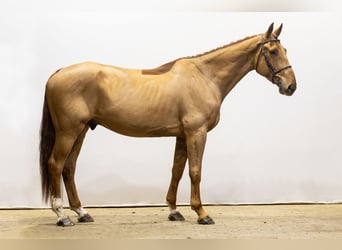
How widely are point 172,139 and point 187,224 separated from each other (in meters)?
1.26

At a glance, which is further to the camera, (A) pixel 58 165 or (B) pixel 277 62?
(B) pixel 277 62

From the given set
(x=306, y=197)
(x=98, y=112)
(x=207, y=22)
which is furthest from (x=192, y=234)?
(x=207, y=22)

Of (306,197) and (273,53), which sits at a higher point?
(273,53)

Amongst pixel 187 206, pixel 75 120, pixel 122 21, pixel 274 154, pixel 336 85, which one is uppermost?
pixel 122 21

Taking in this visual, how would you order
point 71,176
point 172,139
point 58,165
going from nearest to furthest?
point 58,165 → point 71,176 → point 172,139

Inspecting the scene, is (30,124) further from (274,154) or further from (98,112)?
(274,154)

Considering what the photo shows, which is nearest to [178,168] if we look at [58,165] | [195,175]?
[195,175]

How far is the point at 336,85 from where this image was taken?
5082mm

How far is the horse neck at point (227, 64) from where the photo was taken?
4.09 m

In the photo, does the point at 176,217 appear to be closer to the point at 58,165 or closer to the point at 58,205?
the point at 58,205

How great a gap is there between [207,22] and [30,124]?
209 cm

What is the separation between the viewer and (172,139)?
5.06 meters

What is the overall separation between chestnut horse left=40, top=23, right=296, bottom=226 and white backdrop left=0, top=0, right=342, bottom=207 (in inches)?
35.9

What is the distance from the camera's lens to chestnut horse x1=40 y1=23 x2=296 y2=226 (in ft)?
12.7
